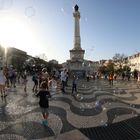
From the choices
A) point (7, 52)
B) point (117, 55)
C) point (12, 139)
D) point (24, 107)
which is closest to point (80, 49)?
point (117, 55)

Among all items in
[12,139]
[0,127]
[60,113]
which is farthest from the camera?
[60,113]

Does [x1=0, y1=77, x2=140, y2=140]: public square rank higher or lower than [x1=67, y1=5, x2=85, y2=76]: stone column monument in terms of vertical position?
lower

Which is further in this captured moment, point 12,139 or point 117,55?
point 117,55

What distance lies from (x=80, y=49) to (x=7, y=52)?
45125 mm

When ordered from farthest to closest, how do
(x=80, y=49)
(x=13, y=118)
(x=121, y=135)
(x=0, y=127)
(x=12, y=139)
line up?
(x=80, y=49) → (x=13, y=118) → (x=0, y=127) → (x=121, y=135) → (x=12, y=139)

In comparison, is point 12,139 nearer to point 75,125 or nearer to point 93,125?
point 75,125

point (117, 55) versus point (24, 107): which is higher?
point (117, 55)

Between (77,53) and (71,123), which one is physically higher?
(77,53)

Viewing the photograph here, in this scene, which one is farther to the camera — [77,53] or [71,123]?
[77,53]

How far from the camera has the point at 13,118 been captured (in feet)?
31.1

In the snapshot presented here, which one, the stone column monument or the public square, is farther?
the stone column monument

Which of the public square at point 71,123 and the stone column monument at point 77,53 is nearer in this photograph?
the public square at point 71,123

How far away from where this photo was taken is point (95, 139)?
7.22m

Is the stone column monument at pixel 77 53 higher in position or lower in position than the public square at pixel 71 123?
higher
